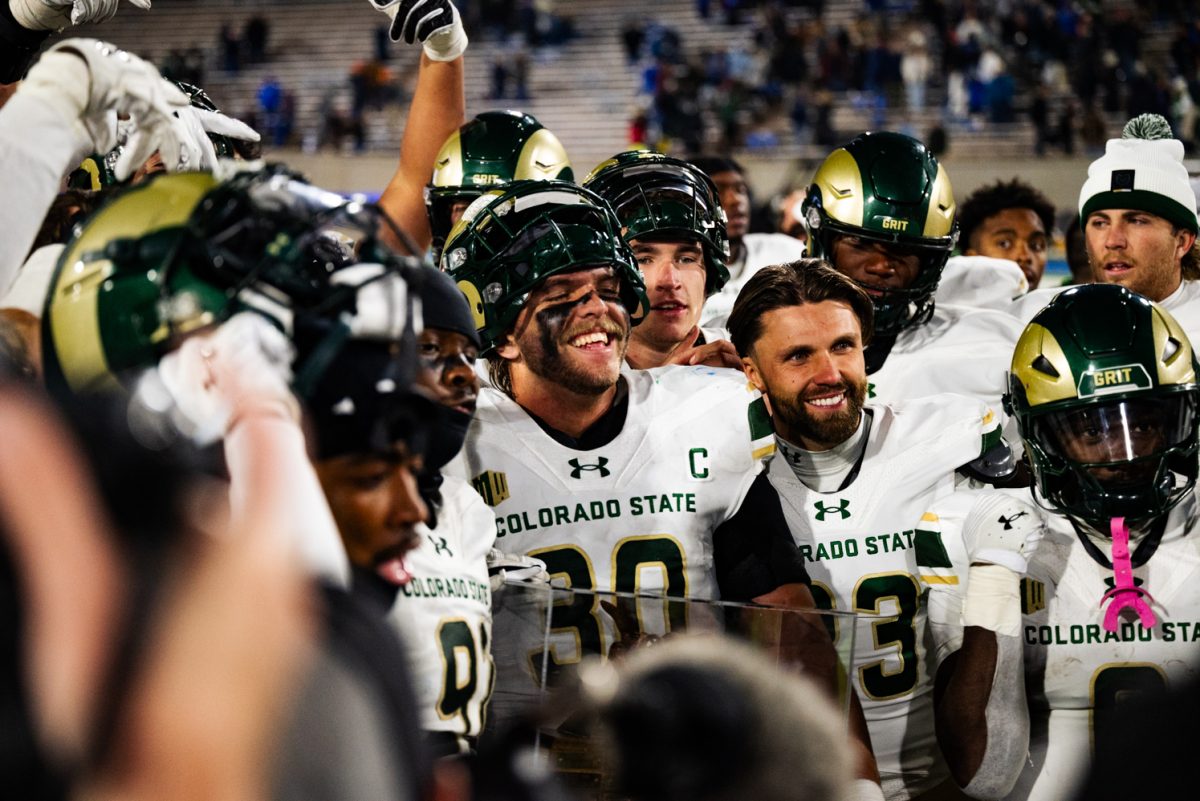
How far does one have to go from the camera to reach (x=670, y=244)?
3.85m

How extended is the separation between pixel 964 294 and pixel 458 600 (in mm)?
→ 3176

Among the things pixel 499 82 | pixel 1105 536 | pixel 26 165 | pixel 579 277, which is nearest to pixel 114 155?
pixel 579 277

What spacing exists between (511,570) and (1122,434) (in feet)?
4.61

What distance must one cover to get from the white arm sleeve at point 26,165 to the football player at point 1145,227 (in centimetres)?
337

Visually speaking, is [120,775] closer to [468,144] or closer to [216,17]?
[468,144]

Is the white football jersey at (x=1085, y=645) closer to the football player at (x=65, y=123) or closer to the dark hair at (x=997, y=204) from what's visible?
the football player at (x=65, y=123)

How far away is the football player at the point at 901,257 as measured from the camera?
408 cm

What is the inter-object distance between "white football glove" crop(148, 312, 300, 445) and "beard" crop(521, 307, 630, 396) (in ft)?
5.48

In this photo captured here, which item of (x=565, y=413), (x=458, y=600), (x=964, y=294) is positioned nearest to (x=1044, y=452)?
(x=565, y=413)

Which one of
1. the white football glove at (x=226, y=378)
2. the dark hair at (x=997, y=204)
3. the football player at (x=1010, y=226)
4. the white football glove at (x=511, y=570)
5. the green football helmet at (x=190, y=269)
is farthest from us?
the dark hair at (x=997, y=204)

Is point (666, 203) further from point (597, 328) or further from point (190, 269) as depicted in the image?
point (190, 269)

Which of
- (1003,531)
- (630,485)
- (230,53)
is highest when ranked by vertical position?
(230,53)

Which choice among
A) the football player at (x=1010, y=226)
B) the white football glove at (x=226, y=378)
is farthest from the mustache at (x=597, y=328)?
the football player at (x=1010, y=226)

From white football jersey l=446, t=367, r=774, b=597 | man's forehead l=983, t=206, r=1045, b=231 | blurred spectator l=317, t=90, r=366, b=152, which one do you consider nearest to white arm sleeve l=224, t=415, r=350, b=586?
white football jersey l=446, t=367, r=774, b=597
